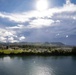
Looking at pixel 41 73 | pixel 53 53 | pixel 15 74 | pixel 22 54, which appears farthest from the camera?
pixel 53 53

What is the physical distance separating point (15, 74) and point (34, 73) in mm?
7624

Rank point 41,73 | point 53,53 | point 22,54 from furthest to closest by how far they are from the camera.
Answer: point 53,53
point 22,54
point 41,73

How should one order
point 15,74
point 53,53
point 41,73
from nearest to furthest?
1. point 15,74
2. point 41,73
3. point 53,53

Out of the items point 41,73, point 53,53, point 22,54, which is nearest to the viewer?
point 41,73

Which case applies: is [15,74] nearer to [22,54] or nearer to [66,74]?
[66,74]

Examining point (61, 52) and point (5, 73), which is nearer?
point (5, 73)

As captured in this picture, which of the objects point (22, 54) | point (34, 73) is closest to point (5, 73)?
point (34, 73)

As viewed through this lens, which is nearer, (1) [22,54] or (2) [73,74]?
(2) [73,74]

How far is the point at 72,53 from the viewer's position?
144625 mm

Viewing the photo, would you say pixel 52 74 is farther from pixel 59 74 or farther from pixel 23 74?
pixel 23 74

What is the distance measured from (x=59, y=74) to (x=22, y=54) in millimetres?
73669

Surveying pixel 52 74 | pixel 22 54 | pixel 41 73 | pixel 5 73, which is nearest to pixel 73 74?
pixel 52 74

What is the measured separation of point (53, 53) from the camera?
142 metres

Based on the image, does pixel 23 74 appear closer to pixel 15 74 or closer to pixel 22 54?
pixel 15 74
